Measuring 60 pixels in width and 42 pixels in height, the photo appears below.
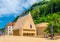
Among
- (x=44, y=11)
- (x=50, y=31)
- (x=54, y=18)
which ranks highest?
(x=44, y=11)

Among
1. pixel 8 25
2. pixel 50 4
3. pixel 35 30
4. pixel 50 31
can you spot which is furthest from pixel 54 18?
pixel 8 25

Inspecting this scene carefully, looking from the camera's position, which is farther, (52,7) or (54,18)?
(52,7)

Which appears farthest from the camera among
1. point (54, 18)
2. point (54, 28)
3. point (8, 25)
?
point (8, 25)

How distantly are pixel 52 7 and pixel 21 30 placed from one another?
71.2 ft

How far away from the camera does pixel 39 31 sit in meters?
39.3

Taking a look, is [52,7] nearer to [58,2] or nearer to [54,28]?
[58,2]

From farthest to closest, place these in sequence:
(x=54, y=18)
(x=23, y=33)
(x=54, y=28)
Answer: (x=23, y=33) → (x=54, y=18) → (x=54, y=28)

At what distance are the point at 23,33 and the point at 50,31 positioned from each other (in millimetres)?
10274

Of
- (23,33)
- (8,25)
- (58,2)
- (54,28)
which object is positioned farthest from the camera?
(8,25)

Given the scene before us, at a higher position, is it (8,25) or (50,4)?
(50,4)

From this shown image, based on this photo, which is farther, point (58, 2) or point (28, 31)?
point (58, 2)

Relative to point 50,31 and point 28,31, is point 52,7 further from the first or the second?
point 50,31

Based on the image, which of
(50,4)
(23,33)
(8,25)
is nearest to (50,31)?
(23,33)

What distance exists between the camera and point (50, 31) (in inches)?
1095
